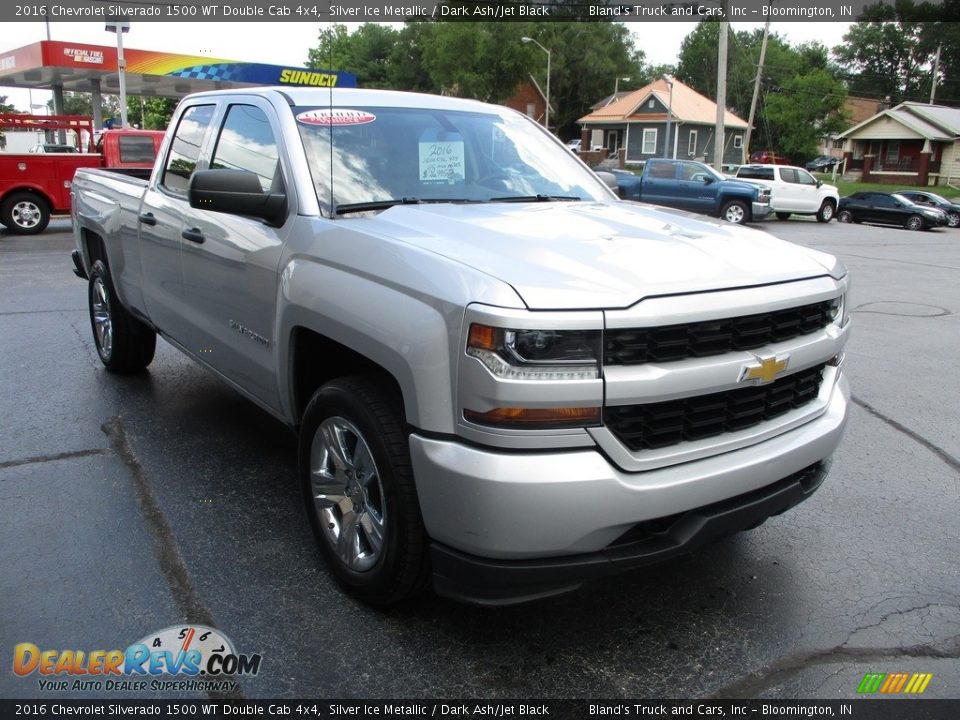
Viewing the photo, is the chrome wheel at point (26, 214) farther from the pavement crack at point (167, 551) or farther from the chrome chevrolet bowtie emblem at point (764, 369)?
the chrome chevrolet bowtie emblem at point (764, 369)

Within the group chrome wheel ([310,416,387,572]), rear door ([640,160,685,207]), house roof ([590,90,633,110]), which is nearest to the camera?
chrome wheel ([310,416,387,572])

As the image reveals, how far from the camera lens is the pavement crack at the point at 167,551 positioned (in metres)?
2.91

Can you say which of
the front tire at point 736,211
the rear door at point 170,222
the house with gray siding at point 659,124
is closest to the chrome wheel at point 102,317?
the rear door at point 170,222

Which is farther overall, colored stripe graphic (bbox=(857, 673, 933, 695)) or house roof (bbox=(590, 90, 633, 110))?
house roof (bbox=(590, 90, 633, 110))

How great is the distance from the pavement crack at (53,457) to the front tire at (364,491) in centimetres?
188

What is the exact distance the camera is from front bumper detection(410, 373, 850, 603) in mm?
2281

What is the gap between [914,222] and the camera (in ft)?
87.7

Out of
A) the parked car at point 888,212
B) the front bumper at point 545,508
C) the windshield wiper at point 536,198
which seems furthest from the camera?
the parked car at point 888,212

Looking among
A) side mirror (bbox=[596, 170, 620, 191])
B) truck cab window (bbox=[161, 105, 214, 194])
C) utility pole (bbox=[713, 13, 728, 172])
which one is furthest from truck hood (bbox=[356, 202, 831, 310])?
utility pole (bbox=[713, 13, 728, 172])

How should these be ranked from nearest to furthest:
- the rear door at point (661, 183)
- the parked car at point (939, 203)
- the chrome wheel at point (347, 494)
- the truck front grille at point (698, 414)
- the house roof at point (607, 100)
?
the truck front grille at point (698, 414)
the chrome wheel at point (347, 494)
the rear door at point (661, 183)
the parked car at point (939, 203)
the house roof at point (607, 100)

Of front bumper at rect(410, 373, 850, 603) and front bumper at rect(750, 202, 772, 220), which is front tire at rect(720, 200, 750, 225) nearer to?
front bumper at rect(750, 202, 772, 220)

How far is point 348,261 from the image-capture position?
2.86 m

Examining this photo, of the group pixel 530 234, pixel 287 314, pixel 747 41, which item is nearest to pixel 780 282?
pixel 530 234

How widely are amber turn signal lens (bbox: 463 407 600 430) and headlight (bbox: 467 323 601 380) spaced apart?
0.10 m
